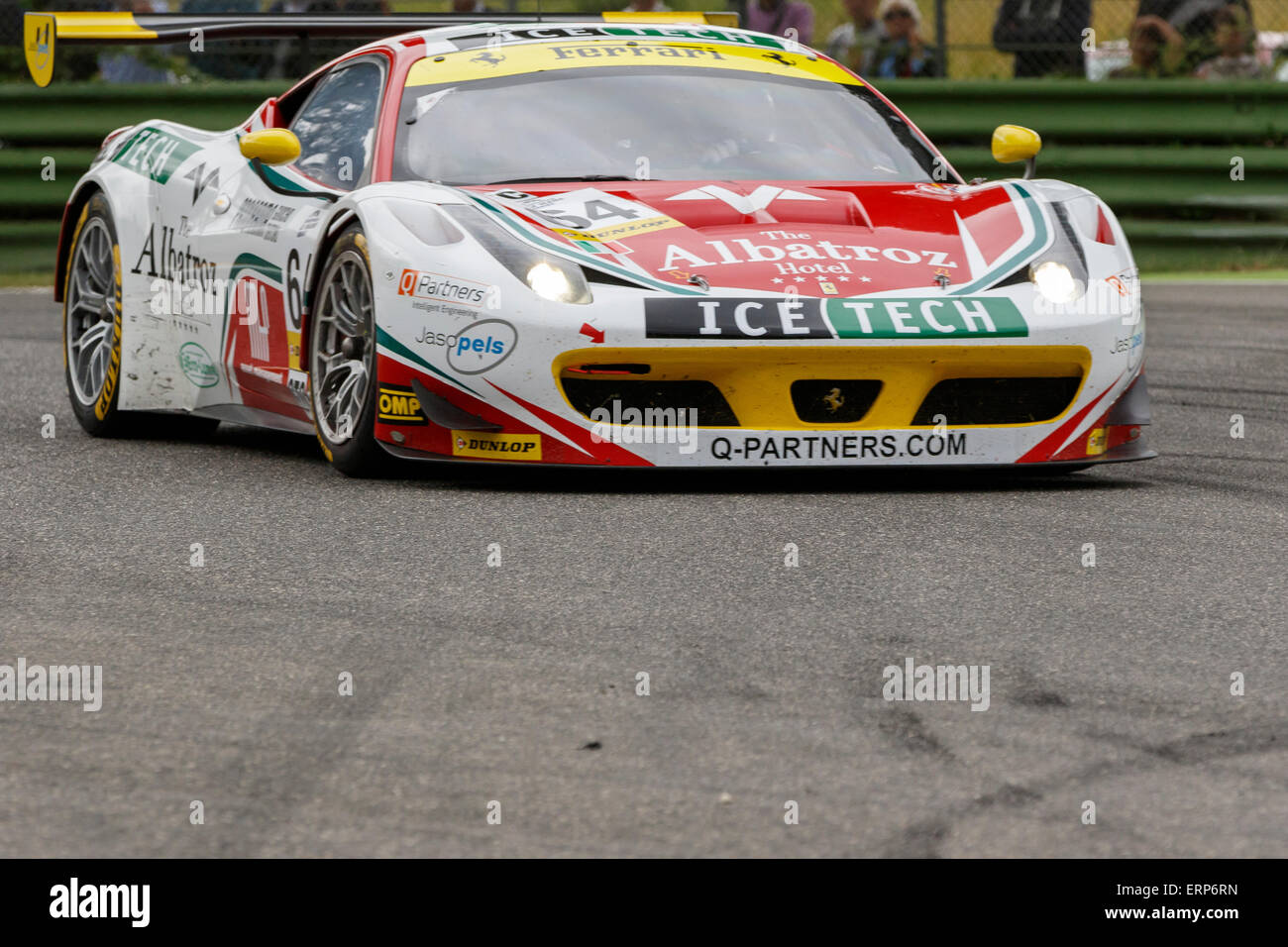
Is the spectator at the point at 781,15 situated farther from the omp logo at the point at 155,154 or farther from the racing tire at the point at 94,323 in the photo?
the racing tire at the point at 94,323

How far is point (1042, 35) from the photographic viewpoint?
44.2ft

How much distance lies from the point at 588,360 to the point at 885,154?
1.67 m

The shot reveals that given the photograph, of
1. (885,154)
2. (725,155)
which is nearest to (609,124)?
(725,155)

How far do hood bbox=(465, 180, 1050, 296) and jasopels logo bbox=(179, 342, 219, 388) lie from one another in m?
1.29

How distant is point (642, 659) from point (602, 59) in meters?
3.28

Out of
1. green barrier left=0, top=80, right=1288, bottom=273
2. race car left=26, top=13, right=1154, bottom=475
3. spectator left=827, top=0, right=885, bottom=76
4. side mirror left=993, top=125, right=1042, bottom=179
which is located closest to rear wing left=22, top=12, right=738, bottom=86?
race car left=26, top=13, right=1154, bottom=475

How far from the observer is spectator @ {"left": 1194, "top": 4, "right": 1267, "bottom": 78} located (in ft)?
44.2

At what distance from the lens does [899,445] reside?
18.3 feet

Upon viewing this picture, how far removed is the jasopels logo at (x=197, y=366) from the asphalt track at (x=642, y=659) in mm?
654

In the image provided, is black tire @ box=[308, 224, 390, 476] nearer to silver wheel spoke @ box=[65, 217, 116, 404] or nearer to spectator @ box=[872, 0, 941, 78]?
silver wheel spoke @ box=[65, 217, 116, 404]

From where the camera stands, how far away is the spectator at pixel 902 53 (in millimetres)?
13484

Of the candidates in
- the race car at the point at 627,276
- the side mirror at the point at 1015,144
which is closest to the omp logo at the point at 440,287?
the race car at the point at 627,276
